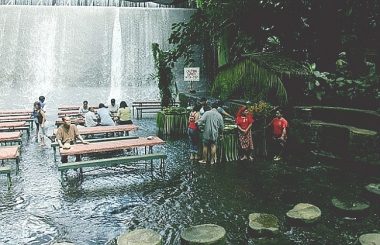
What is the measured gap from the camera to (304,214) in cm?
656

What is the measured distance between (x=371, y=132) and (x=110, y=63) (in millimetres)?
15083

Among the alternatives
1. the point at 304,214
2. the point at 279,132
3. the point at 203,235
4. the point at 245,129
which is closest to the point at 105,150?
the point at 245,129

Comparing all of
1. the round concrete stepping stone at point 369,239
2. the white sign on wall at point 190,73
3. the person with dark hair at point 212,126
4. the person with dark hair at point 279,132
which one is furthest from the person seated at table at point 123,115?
the round concrete stepping stone at point 369,239

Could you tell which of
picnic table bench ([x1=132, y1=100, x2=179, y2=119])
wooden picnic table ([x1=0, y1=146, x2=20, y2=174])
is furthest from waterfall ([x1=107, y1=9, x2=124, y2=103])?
wooden picnic table ([x1=0, y1=146, x2=20, y2=174])

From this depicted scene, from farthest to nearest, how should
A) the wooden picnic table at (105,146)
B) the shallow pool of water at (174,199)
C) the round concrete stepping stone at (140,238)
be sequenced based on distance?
the wooden picnic table at (105,146), the shallow pool of water at (174,199), the round concrete stepping stone at (140,238)

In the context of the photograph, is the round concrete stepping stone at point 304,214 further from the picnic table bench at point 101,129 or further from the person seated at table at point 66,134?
the picnic table bench at point 101,129

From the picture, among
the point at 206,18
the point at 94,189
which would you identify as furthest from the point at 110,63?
the point at 94,189

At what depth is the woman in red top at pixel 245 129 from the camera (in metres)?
10.1

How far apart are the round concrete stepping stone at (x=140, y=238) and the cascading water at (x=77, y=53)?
51.5 ft

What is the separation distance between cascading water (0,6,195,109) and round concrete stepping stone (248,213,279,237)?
15453 mm

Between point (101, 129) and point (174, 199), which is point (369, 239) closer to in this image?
point (174, 199)

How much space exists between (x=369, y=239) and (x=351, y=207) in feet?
4.42

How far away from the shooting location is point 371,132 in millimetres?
9867

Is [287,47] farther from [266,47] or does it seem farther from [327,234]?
[327,234]
